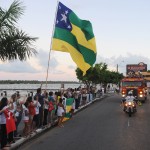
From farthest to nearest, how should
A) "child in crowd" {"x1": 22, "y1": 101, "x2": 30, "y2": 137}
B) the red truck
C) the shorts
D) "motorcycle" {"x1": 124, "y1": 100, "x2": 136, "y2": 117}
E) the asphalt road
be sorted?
the red truck, "motorcycle" {"x1": 124, "y1": 100, "x2": 136, "y2": 117}, the shorts, "child in crowd" {"x1": 22, "y1": 101, "x2": 30, "y2": 137}, the asphalt road

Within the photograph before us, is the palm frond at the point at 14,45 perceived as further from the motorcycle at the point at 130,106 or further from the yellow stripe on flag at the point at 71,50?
the motorcycle at the point at 130,106

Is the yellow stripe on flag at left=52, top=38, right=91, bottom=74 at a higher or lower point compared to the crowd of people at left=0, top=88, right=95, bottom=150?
higher

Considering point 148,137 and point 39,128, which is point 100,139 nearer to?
point 148,137

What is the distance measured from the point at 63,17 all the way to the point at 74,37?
0.92 meters

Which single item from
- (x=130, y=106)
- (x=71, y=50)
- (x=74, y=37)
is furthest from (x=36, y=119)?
(x=130, y=106)

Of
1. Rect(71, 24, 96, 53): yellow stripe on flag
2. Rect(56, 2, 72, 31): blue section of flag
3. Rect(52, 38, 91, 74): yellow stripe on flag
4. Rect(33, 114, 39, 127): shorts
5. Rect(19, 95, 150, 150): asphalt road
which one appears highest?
Rect(56, 2, 72, 31): blue section of flag

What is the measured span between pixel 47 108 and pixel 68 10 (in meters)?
4.56

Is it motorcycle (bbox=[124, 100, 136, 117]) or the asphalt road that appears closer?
the asphalt road

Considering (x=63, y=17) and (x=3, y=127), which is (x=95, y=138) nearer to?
(x=3, y=127)

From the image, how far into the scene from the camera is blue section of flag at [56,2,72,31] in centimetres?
1534

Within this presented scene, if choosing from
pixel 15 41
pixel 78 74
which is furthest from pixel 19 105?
pixel 78 74

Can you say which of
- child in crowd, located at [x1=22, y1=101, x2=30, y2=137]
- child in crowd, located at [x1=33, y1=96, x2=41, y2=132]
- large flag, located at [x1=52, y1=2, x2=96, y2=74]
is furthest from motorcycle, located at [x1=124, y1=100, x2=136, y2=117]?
child in crowd, located at [x1=22, y1=101, x2=30, y2=137]

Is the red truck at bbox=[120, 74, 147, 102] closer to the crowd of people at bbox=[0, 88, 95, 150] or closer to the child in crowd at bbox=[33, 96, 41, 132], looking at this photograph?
the crowd of people at bbox=[0, 88, 95, 150]

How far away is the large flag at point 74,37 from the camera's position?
1513 centimetres
